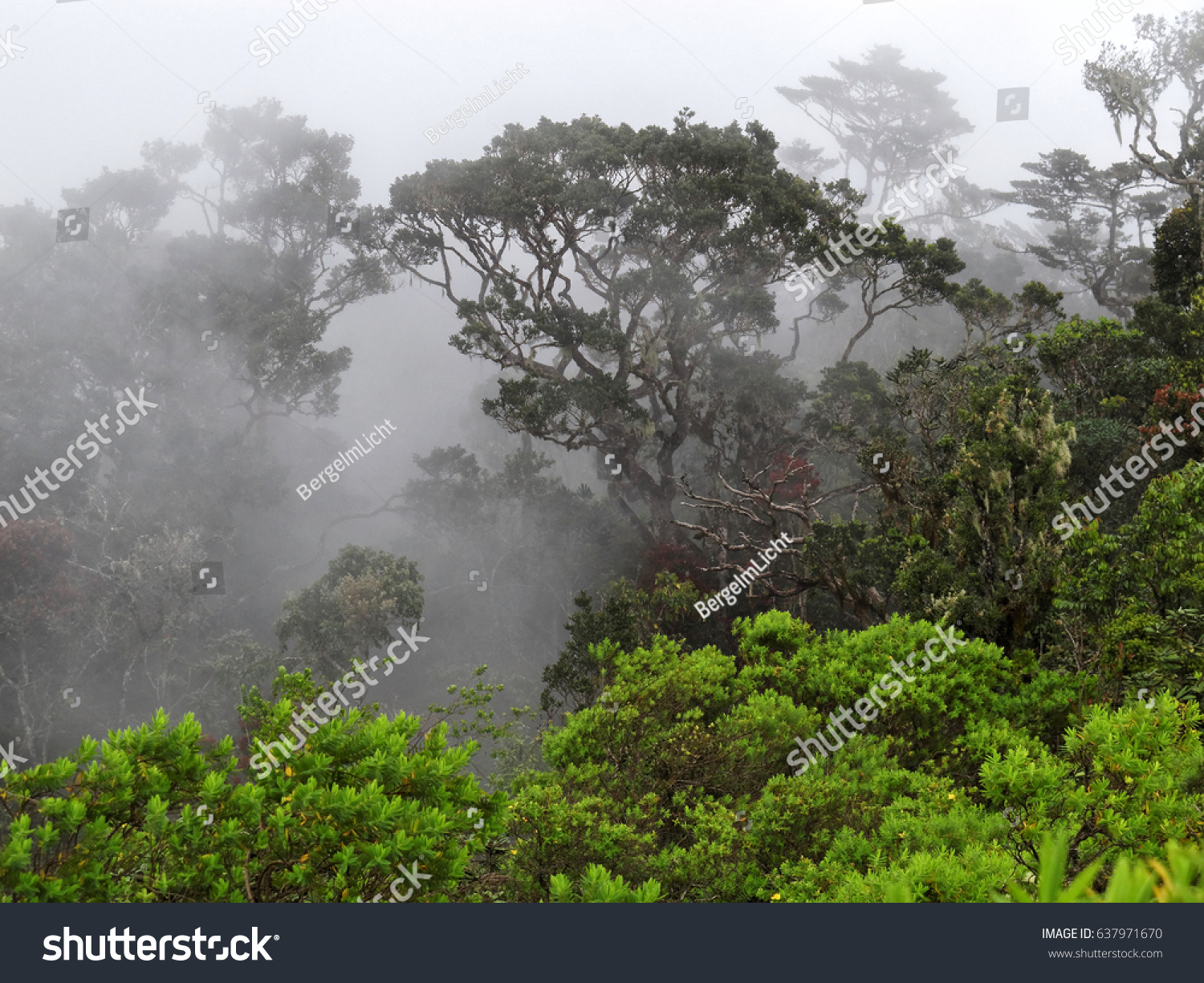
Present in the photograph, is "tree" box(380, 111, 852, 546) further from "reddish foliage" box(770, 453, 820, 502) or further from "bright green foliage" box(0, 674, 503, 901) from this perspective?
"bright green foliage" box(0, 674, 503, 901)

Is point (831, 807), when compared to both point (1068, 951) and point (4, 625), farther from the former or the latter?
point (4, 625)

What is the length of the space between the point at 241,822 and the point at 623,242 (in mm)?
18214

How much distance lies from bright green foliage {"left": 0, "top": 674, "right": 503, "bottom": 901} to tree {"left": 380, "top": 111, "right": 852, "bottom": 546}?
1476 cm

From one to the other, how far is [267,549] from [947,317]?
2786 centimetres

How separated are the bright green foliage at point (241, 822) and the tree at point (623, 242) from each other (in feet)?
48.4

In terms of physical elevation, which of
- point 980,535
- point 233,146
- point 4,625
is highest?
point 233,146

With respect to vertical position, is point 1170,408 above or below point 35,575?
below

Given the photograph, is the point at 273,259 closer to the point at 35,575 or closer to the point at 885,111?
the point at 35,575

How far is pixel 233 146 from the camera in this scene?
3428cm

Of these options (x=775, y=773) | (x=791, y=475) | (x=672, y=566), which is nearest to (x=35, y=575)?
(x=672, y=566)

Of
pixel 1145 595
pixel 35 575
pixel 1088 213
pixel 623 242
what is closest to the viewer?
pixel 1145 595

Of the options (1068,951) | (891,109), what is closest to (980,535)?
(1068,951)

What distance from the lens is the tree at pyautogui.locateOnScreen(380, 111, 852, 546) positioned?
18.7m

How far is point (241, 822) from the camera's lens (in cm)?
370
